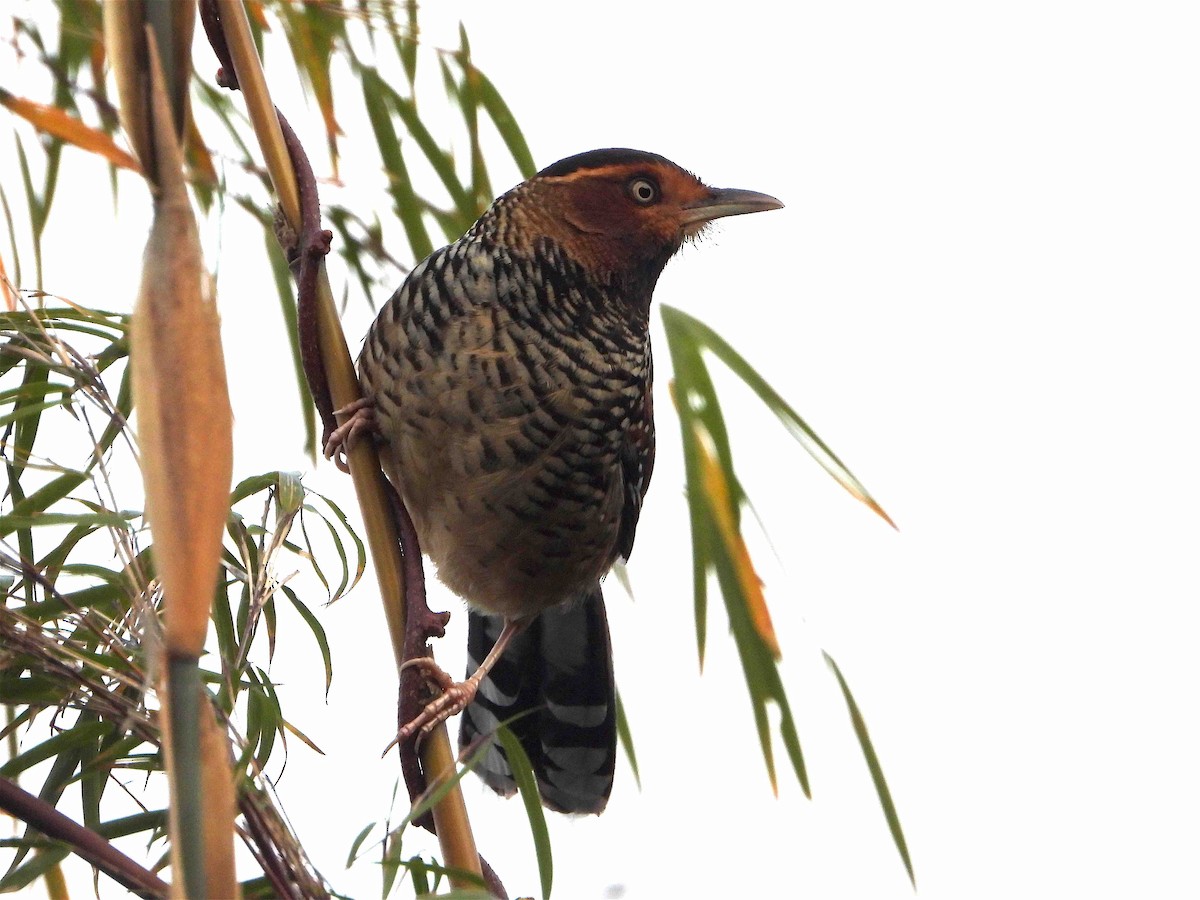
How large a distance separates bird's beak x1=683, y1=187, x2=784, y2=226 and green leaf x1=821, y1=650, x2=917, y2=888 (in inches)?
40.0

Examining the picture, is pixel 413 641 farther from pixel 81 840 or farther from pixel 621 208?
pixel 621 208

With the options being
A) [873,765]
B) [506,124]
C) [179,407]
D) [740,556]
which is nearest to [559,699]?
[740,556]

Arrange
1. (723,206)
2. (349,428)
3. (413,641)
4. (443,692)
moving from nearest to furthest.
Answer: (413,641)
(349,428)
(443,692)
(723,206)

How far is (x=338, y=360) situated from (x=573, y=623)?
5.54 feet

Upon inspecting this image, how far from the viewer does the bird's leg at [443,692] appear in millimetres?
1476

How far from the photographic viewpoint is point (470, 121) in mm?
2582

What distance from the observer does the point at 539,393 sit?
2.43 meters

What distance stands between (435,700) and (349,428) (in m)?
0.39

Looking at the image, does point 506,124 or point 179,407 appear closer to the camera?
point 179,407

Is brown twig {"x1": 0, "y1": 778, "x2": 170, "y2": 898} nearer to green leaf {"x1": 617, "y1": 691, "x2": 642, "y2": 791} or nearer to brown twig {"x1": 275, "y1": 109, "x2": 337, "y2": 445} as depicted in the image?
brown twig {"x1": 275, "y1": 109, "x2": 337, "y2": 445}

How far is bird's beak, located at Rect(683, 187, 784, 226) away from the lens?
275 centimetres

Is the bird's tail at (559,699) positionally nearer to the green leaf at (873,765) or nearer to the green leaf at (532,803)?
the green leaf at (873,765)

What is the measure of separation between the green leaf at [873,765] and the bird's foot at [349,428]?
77 centimetres

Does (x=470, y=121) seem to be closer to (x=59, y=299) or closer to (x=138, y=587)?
(x=59, y=299)
